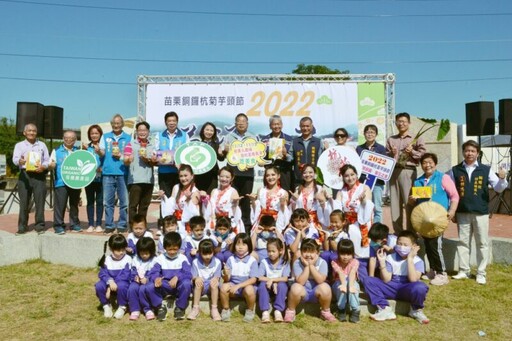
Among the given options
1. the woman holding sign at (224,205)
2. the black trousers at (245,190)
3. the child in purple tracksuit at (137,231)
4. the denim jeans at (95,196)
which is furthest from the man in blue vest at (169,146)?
the child in purple tracksuit at (137,231)

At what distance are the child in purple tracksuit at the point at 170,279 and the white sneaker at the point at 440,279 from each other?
293 cm

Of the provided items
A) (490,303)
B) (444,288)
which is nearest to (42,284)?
(444,288)

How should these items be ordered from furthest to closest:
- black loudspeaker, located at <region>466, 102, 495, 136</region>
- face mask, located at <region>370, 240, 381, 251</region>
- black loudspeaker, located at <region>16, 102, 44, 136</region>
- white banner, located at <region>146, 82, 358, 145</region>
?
white banner, located at <region>146, 82, 358, 145</region> < black loudspeaker, located at <region>466, 102, 495, 136</region> < black loudspeaker, located at <region>16, 102, 44, 136</region> < face mask, located at <region>370, 240, 381, 251</region>

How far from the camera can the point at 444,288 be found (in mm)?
5344

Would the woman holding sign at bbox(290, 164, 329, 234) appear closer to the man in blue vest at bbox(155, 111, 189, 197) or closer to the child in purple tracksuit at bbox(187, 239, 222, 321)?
the child in purple tracksuit at bbox(187, 239, 222, 321)

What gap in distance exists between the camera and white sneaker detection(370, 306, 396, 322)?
445cm

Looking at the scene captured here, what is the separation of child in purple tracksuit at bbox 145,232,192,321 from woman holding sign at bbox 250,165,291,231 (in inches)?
40.2

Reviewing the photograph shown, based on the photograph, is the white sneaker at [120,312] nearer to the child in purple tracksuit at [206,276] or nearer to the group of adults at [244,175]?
the child in purple tracksuit at [206,276]

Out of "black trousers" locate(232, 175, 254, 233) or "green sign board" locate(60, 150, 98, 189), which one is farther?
"green sign board" locate(60, 150, 98, 189)

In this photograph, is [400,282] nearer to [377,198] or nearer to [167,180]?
[377,198]

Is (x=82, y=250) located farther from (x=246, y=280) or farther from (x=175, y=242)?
(x=246, y=280)

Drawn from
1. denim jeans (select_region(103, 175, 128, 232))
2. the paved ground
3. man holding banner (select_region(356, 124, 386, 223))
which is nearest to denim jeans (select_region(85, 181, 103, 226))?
denim jeans (select_region(103, 175, 128, 232))

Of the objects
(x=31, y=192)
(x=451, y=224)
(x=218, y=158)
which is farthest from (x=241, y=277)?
(x=451, y=224)

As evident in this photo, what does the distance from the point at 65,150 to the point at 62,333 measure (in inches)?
130
